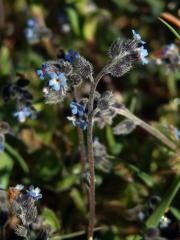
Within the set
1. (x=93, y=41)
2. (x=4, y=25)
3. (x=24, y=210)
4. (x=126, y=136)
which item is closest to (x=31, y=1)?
(x=4, y=25)

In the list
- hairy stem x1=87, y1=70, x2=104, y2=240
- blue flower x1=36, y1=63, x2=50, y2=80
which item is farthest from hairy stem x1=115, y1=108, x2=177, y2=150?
blue flower x1=36, y1=63, x2=50, y2=80

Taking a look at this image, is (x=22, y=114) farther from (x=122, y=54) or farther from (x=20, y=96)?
(x=122, y=54)

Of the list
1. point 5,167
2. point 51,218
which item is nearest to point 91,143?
point 51,218

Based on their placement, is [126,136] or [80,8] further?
[80,8]

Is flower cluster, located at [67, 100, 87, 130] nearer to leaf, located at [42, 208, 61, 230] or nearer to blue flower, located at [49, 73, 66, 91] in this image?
blue flower, located at [49, 73, 66, 91]

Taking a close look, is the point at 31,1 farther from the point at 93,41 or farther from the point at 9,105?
the point at 9,105

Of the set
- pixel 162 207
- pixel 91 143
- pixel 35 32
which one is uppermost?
pixel 35 32
